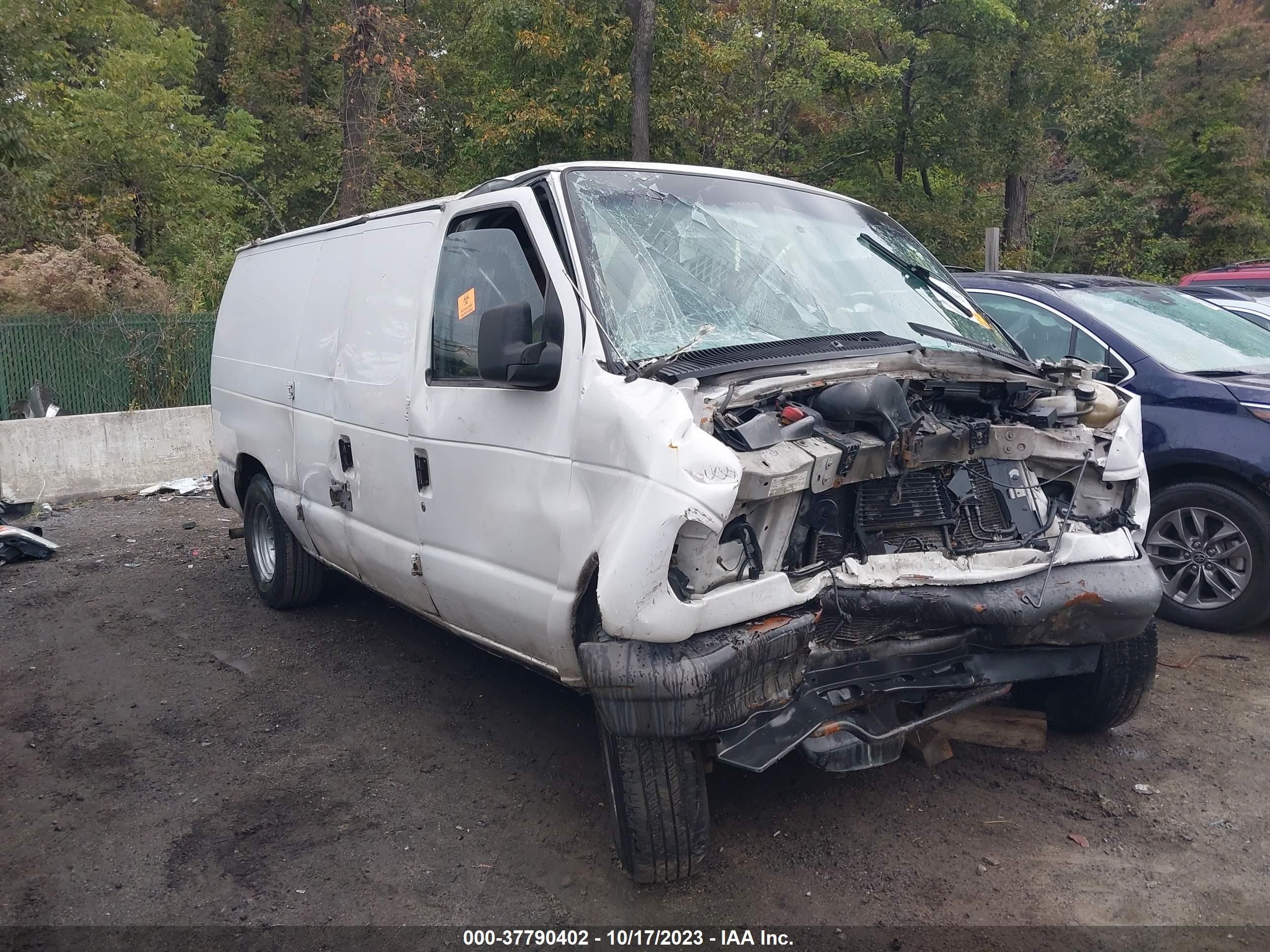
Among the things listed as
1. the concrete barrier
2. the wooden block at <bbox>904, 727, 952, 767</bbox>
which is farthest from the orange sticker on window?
the concrete barrier

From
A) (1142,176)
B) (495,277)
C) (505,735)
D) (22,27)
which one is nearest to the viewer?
(495,277)

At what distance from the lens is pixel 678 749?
10.4ft

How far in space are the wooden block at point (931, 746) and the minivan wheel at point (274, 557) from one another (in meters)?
3.71

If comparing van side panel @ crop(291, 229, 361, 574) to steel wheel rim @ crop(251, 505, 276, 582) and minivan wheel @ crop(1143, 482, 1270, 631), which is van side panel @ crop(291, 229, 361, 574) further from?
minivan wheel @ crop(1143, 482, 1270, 631)

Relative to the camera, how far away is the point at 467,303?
4152 millimetres

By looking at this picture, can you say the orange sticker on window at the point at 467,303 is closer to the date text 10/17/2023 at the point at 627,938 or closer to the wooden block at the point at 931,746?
the date text 10/17/2023 at the point at 627,938

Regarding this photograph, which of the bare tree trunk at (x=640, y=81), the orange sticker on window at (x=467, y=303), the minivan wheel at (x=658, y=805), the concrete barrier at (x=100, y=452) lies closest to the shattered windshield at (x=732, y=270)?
the orange sticker on window at (x=467, y=303)

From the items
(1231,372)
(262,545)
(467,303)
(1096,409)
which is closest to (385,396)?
(467,303)

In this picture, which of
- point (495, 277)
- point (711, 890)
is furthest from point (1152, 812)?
point (495, 277)

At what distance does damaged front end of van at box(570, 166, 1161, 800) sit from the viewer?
9.70 ft

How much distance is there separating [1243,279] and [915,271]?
9.45 m

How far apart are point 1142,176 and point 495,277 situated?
2344cm

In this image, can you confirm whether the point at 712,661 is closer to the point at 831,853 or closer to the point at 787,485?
the point at 787,485

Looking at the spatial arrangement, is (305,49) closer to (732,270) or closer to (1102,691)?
(732,270)
